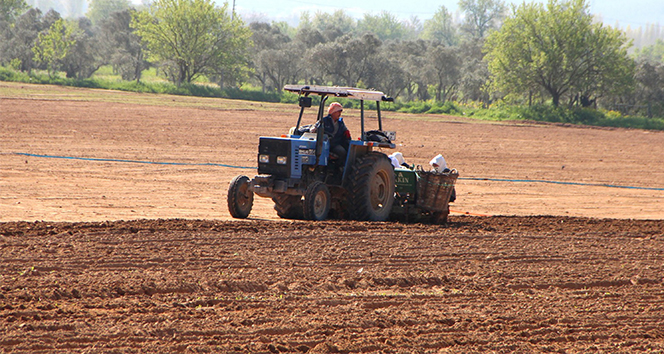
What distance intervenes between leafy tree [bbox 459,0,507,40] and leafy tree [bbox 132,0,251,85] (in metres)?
130

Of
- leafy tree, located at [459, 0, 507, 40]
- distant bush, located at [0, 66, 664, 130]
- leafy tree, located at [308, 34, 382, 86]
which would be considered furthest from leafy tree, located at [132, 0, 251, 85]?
leafy tree, located at [459, 0, 507, 40]

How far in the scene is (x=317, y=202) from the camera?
11.2 metres

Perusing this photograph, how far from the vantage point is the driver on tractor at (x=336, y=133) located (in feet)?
37.1

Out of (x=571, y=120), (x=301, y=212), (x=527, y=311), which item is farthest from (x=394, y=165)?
(x=571, y=120)

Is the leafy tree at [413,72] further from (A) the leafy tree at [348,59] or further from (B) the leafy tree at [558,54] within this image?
(B) the leafy tree at [558,54]

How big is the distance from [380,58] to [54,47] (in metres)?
26.4

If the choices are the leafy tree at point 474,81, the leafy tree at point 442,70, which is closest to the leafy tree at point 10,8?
the leafy tree at point 442,70

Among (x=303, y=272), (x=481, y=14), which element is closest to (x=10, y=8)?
(x=303, y=272)

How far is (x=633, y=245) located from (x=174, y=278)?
6.62m

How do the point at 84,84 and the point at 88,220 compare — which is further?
the point at 84,84

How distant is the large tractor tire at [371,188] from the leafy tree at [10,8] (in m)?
78.5

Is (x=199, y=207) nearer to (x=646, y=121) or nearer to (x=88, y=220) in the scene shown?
(x=88, y=220)

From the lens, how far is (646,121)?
46.2 m

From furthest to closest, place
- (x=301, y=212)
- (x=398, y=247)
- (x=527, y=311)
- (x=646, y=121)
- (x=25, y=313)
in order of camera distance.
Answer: (x=646, y=121) < (x=301, y=212) < (x=398, y=247) < (x=527, y=311) < (x=25, y=313)
